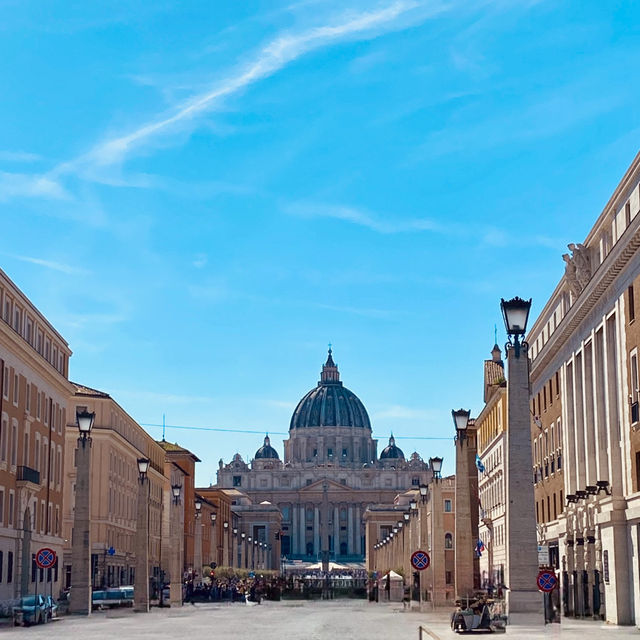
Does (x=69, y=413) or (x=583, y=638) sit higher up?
(x=69, y=413)

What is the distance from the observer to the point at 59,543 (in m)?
72.0

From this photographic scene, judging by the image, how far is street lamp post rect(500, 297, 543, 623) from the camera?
92.1 ft

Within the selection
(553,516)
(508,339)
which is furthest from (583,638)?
(553,516)

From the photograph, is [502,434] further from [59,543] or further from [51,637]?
[51,637]

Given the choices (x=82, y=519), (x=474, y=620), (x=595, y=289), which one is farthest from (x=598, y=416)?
(x=82, y=519)

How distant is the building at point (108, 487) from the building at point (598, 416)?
3503cm

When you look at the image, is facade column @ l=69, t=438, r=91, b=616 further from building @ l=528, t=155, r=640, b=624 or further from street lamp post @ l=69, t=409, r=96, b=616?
building @ l=528, t=155, r=640, b=624

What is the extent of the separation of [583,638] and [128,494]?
236 feet

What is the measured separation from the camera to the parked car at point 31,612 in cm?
4214

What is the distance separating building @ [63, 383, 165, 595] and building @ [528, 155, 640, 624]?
35.0 metres

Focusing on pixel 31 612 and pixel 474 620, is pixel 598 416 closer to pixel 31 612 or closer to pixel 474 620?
pixel 474 620

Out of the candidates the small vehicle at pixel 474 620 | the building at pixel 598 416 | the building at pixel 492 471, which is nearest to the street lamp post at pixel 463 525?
the building at pixel 598 416

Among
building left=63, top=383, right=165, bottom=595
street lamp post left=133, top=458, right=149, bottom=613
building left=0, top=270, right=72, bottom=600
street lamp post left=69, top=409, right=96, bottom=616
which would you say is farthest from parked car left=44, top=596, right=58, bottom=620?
building left=63, top=383, right=165, bottom=595

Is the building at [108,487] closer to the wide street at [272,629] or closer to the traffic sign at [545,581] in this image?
the wide street at [272,629]
